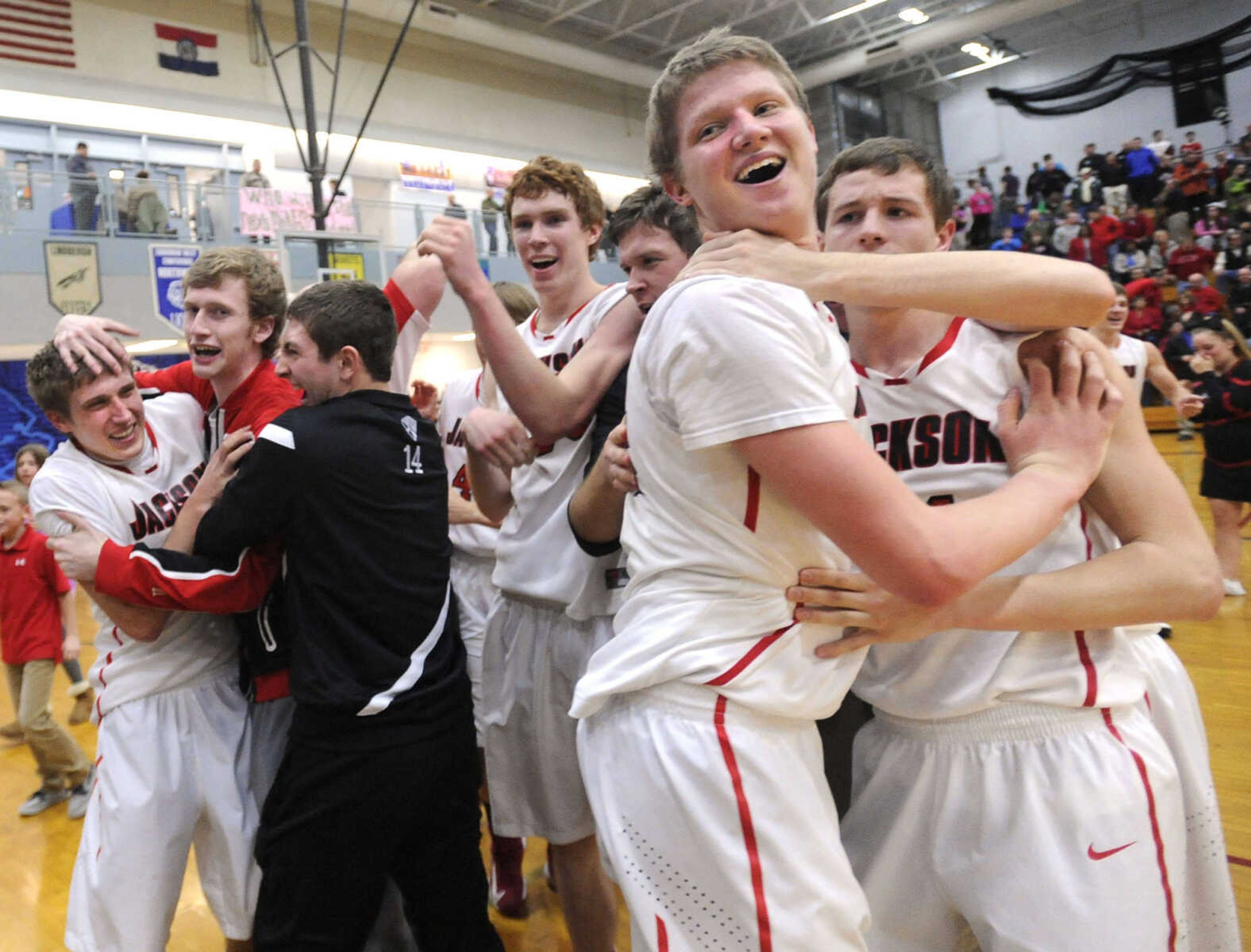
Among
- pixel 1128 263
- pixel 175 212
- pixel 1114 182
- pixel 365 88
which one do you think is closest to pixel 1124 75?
pixel 1114 182

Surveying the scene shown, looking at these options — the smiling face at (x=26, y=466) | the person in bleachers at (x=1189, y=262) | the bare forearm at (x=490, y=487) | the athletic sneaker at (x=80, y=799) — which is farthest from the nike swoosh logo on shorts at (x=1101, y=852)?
the person in bleachers at (x=1189, y=262)

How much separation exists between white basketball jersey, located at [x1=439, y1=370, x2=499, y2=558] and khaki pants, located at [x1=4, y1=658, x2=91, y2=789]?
2.66 metres

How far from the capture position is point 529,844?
4031 mm

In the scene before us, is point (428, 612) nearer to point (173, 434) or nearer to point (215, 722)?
point (215, 722)

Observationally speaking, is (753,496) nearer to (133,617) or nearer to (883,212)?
(883,212)

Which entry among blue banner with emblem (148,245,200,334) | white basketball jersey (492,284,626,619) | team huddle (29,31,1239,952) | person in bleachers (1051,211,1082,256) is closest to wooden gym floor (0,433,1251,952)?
team huddle (29,31,1239,952)

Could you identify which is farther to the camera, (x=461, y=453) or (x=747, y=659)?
(x=461, y=453)

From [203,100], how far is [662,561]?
19.0 metres

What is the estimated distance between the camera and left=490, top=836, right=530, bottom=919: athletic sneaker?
132 inches

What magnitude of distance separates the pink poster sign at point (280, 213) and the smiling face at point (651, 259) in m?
10.7

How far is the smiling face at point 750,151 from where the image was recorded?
55.7 inches

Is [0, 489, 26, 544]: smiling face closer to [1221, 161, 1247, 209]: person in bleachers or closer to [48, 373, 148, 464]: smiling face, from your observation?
[48, 373, 148, 464]: smiling face

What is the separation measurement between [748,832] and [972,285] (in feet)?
2.96

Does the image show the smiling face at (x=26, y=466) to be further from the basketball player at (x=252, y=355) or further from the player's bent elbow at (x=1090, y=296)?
the player's bent elbow at (x=1090, y=296)
